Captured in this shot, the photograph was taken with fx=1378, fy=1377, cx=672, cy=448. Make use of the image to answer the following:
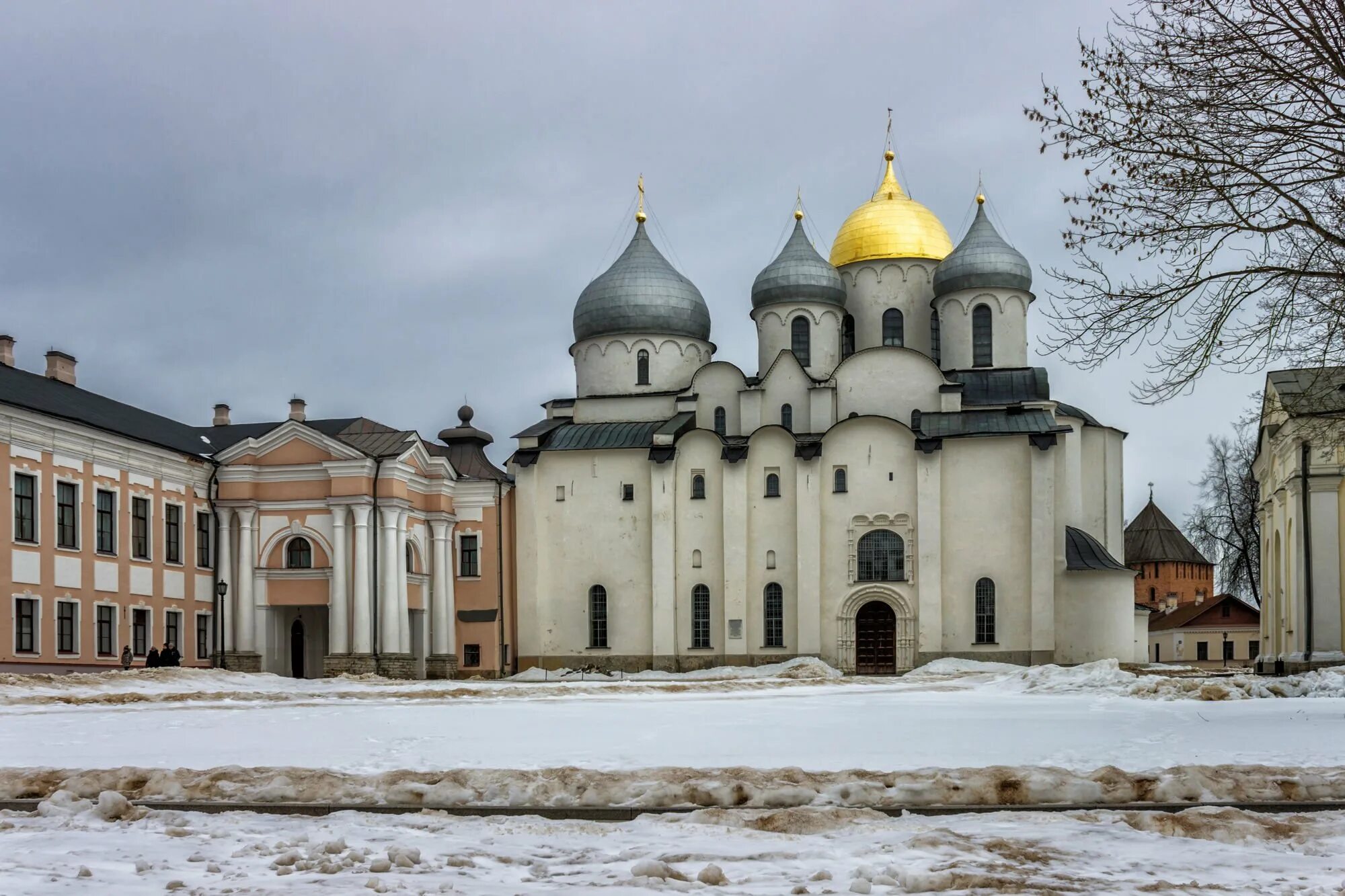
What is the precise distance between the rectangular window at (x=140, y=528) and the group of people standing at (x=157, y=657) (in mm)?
2615

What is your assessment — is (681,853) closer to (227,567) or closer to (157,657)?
(157,657)

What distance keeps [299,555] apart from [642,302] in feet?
55.5

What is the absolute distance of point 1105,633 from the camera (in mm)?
43500

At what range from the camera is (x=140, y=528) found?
37.1 m

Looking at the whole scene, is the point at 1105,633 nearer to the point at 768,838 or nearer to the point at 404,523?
the point at 404,523

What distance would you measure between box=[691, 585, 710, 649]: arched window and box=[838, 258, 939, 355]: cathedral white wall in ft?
39.5

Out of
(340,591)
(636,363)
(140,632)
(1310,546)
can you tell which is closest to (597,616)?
(636,363)

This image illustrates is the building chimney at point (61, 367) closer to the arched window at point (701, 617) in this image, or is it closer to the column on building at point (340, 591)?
the column on building at point (340, 591)

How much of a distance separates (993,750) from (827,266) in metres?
41.2

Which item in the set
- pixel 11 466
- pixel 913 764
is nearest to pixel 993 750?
pixel 913 764

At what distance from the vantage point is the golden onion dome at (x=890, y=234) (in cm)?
5294

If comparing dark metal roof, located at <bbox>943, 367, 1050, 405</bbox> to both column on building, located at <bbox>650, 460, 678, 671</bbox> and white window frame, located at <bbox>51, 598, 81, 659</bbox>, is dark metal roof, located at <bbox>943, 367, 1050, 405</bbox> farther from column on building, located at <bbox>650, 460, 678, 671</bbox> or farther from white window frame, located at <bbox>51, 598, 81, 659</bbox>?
white window frame, located at <bbox>51, 598, 81, 659</bbox>

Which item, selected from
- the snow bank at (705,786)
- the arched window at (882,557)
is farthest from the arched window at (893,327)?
the snow bank at (705,786)

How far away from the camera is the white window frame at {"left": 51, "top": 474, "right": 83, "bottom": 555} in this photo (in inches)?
1308
